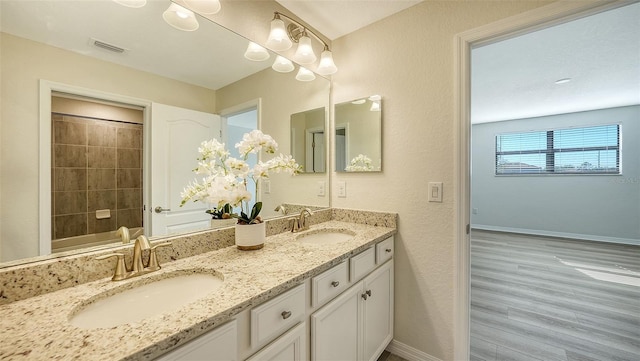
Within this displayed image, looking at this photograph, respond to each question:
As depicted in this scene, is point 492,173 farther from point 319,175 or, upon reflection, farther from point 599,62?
point 319,175

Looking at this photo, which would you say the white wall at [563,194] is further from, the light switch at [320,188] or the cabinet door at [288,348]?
the cabinet door at [288,348]

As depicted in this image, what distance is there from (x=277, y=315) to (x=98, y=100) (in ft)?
3.40

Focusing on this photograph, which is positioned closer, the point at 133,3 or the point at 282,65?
the point at 133,3

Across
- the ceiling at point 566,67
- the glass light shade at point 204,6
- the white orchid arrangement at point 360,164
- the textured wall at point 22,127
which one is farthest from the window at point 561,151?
the textured wall at point 22,127

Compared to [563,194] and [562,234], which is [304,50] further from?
Answer: [562,234]

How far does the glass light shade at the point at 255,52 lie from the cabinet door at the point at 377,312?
4.79 feet

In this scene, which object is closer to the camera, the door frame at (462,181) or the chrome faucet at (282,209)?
the door frame at (462,181)

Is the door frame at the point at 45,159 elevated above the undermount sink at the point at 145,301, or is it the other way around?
the door frame at the point at 45,159

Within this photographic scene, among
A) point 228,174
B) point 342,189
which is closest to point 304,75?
point 342,189

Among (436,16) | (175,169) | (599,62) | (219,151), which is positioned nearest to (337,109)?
(436,16)

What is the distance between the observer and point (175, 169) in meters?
1.16

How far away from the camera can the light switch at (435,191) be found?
1.55 meters

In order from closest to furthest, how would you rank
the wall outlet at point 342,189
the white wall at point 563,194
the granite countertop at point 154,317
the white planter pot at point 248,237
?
the granite countertop at point 154,317 → the white planter pot at point 248,237 → the wall outlet at point 342,189 → the white wall at point 563,194

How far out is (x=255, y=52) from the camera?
151 cm
